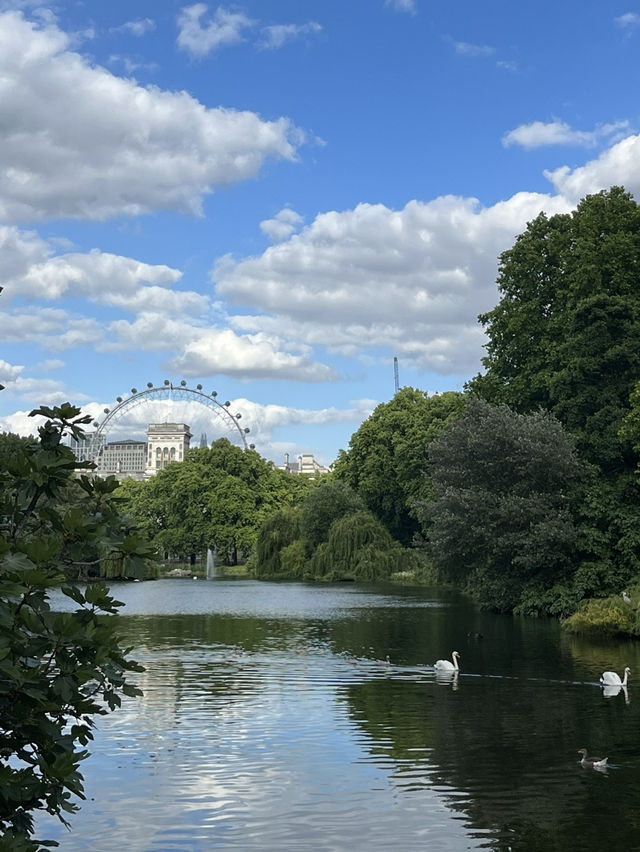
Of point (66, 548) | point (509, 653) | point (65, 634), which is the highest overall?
point (66, 548)

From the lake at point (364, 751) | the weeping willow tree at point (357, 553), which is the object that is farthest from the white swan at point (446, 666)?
the weeping willow tree at point (357, 553)

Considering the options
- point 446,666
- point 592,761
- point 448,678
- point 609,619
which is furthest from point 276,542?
point 592,761

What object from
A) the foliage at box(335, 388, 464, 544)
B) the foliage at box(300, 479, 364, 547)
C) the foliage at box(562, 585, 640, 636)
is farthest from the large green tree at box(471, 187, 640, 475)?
the foliage at box(300, 479, 364, 547)

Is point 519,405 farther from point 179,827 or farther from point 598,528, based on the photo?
point 179,827

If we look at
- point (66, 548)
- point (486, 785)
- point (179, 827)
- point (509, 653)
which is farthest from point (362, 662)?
point (66, 548)

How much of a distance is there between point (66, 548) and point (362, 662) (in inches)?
961

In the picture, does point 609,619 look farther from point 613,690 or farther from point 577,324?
point 577,324

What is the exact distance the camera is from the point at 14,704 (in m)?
6.34

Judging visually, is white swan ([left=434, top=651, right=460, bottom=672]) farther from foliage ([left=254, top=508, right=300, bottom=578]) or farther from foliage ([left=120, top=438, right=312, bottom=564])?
foliage ([left=120, top=438, right=312, bottom=564])

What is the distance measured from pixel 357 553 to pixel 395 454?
1282 centimetres

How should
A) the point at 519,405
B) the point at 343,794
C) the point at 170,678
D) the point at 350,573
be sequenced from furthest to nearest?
the point at 350,573 → the point at 519,405 → the point at 170,678 → the point at 343,794

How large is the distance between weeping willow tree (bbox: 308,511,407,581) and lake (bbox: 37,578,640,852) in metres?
44.7

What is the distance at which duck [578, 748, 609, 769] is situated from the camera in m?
16.1

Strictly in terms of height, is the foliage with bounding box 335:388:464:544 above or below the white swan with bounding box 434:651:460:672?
above
